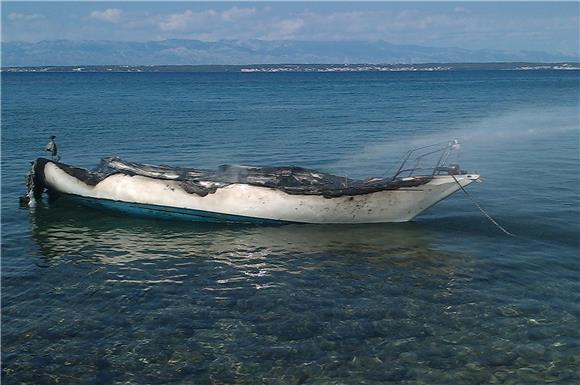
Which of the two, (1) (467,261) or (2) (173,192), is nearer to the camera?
(1) (467,261)

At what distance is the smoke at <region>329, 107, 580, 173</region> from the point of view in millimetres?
33938

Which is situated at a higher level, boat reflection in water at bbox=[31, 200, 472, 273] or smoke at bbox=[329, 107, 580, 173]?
smoke at bbox=[329, 107, 580, 173]

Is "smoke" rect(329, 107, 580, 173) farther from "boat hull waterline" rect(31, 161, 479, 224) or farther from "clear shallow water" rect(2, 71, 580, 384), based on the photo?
"boat hull waterline" rect(31, 161, 479, 224)

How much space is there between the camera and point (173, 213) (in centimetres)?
Answer: 2128

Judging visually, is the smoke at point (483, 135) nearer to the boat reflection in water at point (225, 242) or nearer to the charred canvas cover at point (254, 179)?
the charred canvas cover at point (254, 179)

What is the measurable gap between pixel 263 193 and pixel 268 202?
1.23 feet

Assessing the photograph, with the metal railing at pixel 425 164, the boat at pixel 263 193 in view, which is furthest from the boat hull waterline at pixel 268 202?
the metal railing at pixel 425 164

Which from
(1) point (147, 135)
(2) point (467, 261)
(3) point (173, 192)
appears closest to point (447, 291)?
(2) point (467, 261)

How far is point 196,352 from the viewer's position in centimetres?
1187

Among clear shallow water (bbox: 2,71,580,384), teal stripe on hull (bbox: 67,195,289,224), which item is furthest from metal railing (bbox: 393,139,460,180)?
teal stripe on hull (bbox: 67,195,289,224)

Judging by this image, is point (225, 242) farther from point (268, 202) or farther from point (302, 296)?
point (302, 296)

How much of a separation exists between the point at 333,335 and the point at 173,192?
10506 mm

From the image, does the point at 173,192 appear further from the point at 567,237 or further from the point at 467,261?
the point at 567,237

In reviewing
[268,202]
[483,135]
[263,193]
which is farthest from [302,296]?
[483,135]
